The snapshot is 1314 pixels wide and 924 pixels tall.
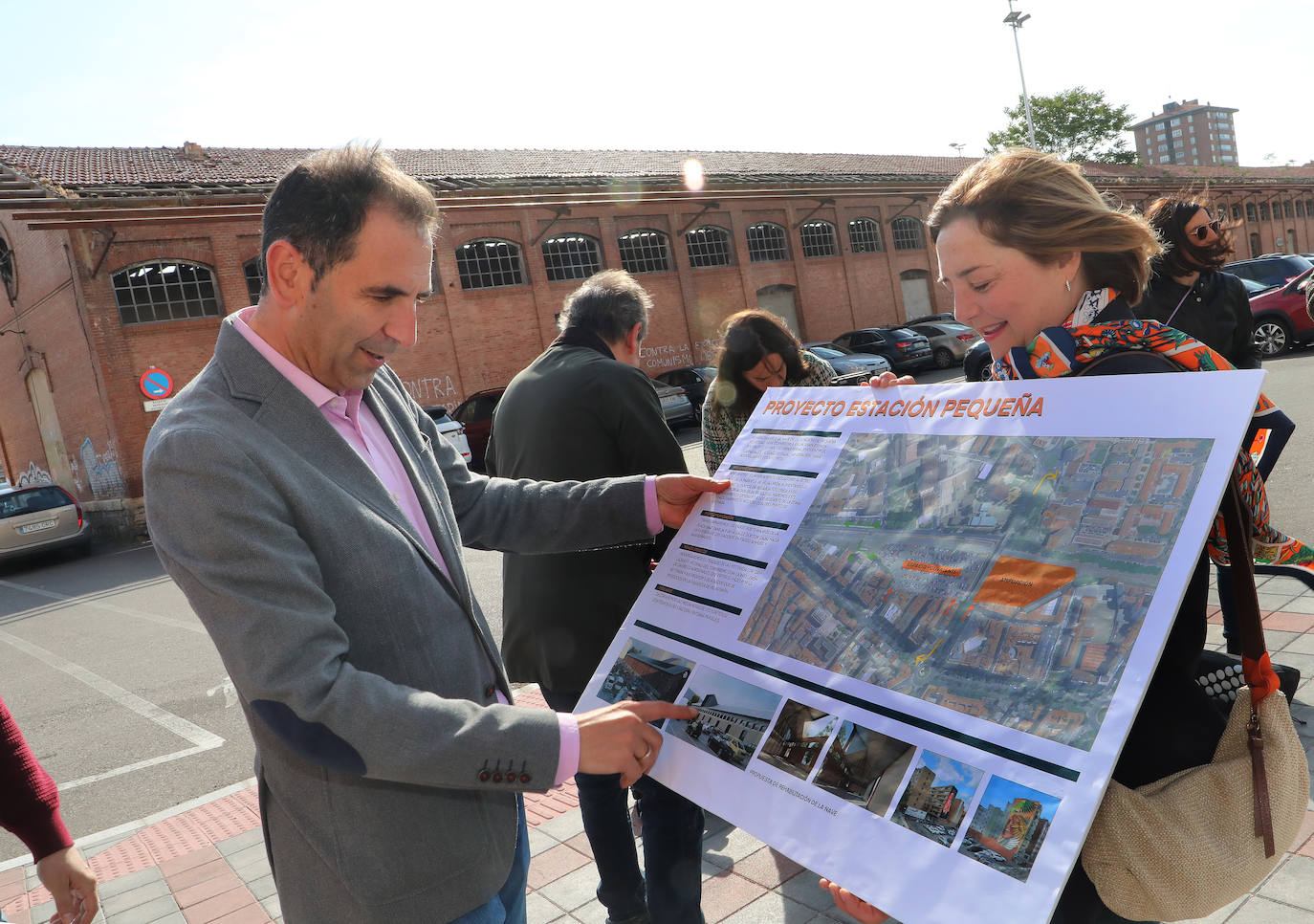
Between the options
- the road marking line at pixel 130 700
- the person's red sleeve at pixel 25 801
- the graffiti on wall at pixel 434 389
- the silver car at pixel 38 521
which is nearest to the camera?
the person's red sleeve at pixel 25 801

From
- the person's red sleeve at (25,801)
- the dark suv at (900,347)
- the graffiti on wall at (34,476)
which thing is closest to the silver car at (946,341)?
the dark suv at (900,347)

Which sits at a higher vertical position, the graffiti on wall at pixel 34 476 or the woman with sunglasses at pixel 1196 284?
the woman with sunglasses at pixel 1196 284

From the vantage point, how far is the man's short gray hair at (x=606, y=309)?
311 centimetres

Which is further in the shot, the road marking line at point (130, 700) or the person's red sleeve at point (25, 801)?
the road marking line at point (130, 700)

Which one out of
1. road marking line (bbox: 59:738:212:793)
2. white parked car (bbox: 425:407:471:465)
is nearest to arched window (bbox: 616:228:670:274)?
white parked car (bbox: 425:407:471:465)

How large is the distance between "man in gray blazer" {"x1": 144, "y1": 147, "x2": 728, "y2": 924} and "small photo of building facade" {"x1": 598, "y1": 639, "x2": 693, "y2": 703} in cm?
7

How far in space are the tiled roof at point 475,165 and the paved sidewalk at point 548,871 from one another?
15052 mm

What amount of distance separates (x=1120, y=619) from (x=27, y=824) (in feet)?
7.46

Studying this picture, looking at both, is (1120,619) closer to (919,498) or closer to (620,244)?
(919,498)

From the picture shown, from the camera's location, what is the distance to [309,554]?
1385 millimetres

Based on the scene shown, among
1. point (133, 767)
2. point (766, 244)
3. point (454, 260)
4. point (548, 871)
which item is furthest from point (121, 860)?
point (766, 244)

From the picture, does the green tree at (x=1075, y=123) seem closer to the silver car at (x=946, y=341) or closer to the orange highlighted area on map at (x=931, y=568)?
the silver car at (x=946, y=341)

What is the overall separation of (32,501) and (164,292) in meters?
5.57

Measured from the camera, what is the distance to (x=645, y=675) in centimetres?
165
